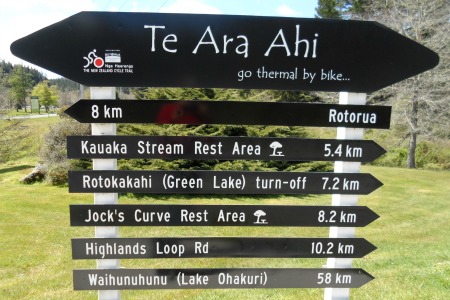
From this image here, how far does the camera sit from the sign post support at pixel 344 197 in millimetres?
2758

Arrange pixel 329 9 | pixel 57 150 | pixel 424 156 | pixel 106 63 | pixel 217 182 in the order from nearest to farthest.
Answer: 1. pixel 106 63
2. pixel 217 182
3. pixel 57 150
4. pixel 424 156
5. pixel 329 9

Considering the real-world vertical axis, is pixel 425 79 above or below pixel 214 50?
above

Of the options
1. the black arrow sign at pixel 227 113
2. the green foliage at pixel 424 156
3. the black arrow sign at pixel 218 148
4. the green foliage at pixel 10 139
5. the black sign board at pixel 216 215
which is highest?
the black arrow sign at pixel 227 113

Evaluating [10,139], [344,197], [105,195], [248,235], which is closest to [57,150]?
[10,139]

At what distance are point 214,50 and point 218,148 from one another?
773 millimetres

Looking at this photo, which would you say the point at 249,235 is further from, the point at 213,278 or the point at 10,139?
the point at 10,139

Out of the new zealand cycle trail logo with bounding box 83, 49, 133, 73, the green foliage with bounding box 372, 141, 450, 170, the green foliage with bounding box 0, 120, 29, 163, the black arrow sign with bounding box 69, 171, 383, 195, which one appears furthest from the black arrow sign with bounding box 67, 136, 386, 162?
the green foliage with bounding box 372, 141, 450, 170

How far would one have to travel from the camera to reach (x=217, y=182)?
8.91 ft

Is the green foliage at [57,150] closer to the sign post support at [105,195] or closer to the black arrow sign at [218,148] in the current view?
the sign post support at [105,195]

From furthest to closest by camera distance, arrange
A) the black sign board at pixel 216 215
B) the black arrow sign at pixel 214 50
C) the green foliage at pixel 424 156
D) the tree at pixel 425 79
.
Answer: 1. the green foliage at pixel 424 156
2. the tree at pixel 425 79
3. the black sign board at pixel 216 215
4. the black arrow sign at pixel 214 50

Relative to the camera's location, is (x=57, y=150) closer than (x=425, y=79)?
Yes

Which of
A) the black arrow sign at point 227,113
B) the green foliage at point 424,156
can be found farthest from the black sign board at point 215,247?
the green foliage at point 424,156

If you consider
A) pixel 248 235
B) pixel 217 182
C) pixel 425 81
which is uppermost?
pixel 425 81

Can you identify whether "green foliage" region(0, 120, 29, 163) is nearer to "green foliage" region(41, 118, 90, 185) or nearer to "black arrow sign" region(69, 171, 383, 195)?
"green foliage" region(41, 118, 90, 185)
